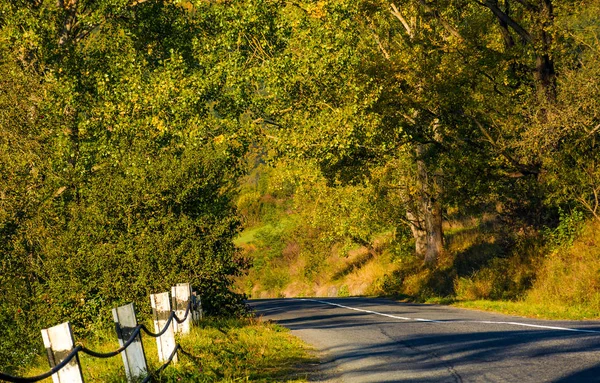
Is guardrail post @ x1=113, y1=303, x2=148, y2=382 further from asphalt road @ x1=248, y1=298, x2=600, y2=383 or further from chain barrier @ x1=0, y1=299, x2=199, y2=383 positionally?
A: asphalt road @ x1=248, y1=298, x2=600, y2=383

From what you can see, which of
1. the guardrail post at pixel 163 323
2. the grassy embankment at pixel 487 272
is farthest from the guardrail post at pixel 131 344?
the grassy embankment at pixel 487 272

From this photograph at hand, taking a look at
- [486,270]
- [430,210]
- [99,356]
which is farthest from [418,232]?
[99,356]

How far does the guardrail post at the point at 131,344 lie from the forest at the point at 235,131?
7.60m

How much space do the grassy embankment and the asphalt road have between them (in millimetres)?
2739

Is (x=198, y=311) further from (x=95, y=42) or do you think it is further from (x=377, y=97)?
(x=95, y=42)

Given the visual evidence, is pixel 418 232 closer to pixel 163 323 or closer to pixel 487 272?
pixel 487 272

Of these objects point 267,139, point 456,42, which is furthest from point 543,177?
point 267,139

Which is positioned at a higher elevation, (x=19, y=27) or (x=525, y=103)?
(x=19, y=27)

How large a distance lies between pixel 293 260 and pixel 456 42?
131 ft

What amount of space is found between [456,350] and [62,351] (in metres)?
6.78

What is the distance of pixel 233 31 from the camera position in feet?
75.2

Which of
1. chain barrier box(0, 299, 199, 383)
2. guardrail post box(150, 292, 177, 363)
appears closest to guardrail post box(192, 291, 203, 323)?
chain barrier box(0, 299, 199, 383)

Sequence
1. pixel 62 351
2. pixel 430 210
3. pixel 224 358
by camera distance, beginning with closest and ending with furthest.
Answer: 1. pixel 62 351
2. pixel 224 358
3. pixel 430 210

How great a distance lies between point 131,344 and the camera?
8859 mm
